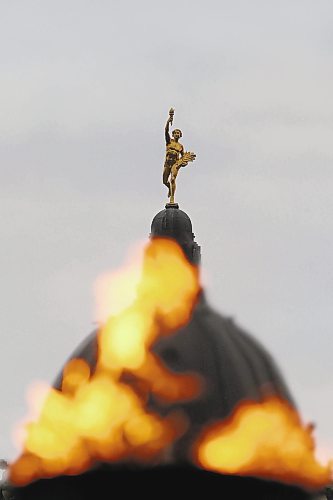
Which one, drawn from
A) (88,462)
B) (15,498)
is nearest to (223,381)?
(88,462)

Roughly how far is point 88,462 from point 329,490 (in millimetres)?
9860

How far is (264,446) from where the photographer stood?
3538cm

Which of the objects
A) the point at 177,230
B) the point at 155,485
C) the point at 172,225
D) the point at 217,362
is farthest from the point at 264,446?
the point at 172,225

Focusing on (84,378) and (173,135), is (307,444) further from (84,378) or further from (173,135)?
(173,135)

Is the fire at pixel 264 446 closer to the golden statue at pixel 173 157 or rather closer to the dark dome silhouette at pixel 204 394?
the dark dome silhouette at pixel 204 394

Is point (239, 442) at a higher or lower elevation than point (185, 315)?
lower

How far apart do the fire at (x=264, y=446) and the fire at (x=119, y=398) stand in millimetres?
1058

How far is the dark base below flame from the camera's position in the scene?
3409cm

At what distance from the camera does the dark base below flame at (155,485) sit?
34094 mm

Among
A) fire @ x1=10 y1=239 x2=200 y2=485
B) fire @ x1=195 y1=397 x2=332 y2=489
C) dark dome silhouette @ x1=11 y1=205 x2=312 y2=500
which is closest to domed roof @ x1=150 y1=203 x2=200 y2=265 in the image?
fire @ x1=10 y1=239 x2=200 y2=485

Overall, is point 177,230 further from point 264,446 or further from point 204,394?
point 264,446

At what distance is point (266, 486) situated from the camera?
35000mm

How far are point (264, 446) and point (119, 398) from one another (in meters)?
3.83

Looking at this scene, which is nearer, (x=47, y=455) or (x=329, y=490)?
(x=47, y=455)
